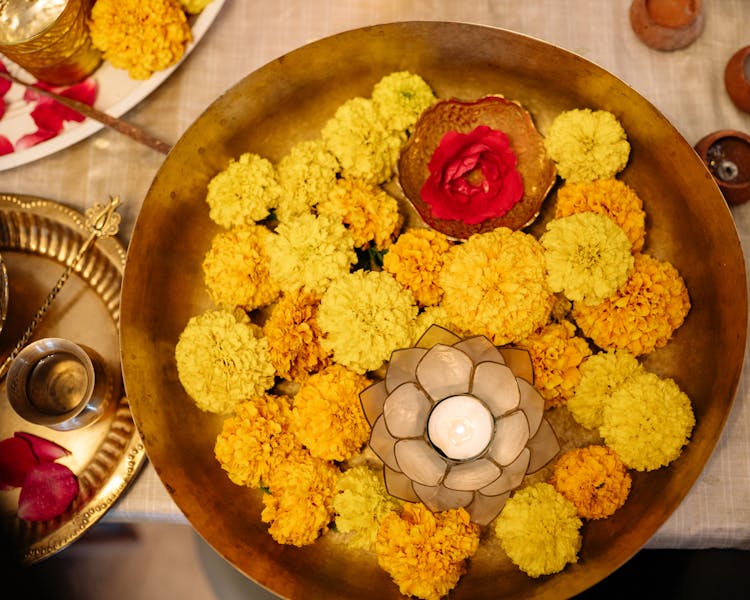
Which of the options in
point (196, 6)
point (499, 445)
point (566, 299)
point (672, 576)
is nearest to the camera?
point (499, 445)

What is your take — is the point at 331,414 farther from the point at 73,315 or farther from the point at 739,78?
the point at 739,78

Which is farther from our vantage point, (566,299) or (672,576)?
(672,576)

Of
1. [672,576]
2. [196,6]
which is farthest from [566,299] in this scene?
[672,576]

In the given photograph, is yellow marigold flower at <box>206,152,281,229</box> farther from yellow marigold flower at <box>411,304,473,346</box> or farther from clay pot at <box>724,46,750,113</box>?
clay pot at <box>724,46,750,113</box>

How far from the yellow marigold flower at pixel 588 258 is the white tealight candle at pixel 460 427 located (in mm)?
187

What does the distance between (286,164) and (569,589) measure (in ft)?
2.19

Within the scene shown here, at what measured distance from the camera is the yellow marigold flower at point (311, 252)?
0.81 m

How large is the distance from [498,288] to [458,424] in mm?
174

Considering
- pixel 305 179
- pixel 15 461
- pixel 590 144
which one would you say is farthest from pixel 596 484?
pixel 15 461

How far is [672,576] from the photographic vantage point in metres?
1.34

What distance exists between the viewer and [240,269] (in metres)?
0.83

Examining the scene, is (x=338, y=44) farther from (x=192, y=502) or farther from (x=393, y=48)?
(x=192, y=502)

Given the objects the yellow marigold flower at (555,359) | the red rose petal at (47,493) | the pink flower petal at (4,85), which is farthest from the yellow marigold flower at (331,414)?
the pink flower petal at (4,85)

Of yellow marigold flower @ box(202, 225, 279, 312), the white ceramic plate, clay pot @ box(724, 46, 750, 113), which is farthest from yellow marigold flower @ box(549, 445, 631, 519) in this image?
the white ceramic plate
